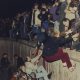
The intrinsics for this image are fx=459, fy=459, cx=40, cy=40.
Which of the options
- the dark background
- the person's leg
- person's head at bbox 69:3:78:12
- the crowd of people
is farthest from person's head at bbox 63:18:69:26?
the dark background

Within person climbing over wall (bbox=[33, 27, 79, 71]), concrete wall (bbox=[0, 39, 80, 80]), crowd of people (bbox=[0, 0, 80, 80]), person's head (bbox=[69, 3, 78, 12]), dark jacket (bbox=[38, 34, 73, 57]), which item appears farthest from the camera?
dark jacket (bbox=[38, 34, 73, 57])

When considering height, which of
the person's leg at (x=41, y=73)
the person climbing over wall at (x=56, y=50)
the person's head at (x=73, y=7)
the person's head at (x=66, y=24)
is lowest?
the person's leg at (x=41, y=73)

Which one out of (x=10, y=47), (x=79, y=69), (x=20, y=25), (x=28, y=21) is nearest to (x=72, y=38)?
(x=79, y=69)

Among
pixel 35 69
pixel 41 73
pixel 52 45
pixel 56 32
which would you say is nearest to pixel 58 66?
pixel 41 73

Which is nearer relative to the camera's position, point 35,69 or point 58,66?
point 58,66

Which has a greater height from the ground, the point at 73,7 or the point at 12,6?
the point at 73,7

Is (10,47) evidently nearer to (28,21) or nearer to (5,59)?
(5,59)

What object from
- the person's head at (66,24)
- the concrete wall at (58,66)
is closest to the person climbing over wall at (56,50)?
the concrete wall at (58,66)

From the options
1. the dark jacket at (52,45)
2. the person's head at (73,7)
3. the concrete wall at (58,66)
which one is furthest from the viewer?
the dark jacket at (52,45)

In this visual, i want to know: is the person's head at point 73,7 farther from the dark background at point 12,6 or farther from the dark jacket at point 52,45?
the dark background at point 12,6

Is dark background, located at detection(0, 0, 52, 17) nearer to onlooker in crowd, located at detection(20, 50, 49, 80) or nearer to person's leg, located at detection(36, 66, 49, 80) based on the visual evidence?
onlooker in crowd, located at detection(20, 50, 49, 80)

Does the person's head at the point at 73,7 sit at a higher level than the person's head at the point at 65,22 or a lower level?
higher

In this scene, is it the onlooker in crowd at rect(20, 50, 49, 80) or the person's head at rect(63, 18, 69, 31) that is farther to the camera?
the onlooker in crowd at rect(20, 50, 49, 80)

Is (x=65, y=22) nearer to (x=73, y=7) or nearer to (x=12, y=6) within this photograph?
(x=73, y=7)
